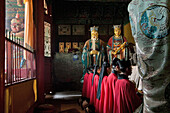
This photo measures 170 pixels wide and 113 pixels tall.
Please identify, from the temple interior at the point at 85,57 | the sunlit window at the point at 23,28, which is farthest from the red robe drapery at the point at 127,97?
the sunlit window at the point at 23,28

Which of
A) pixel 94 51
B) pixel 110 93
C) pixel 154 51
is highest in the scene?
pixel 94 51

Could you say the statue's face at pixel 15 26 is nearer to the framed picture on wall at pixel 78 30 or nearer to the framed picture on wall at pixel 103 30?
the framed picture on wall at pixel 78 30

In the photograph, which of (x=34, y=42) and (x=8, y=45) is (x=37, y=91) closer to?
(x=34, y=42)

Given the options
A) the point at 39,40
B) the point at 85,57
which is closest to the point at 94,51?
the point at 85,57

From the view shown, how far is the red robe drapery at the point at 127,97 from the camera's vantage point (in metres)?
2.20

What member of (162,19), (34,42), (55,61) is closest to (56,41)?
(55,61)

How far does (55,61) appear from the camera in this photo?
30.6 ft

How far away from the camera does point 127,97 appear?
224 cm

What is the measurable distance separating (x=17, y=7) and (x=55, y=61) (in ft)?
17.4

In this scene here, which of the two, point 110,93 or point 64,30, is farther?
point 64,30

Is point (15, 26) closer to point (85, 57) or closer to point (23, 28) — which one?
point (23, 28)

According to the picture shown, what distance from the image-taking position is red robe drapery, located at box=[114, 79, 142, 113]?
86.7 inches

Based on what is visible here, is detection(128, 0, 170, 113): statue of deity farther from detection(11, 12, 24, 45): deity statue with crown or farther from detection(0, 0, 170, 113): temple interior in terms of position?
detection(11, 12, 24, 45): deity statue with crown

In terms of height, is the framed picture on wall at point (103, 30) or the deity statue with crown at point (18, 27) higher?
the framed picture on wall at point (103, 30)
